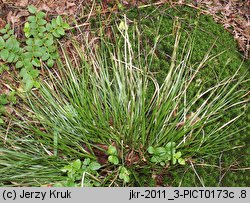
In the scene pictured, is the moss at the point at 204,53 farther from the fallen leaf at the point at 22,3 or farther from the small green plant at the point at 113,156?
the fallen leaf at the point at 22,3

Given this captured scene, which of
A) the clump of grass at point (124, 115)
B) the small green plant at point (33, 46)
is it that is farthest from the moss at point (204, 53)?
the small green plant at point (33, 46)

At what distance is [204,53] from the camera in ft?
9.45

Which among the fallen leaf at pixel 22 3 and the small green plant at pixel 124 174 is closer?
the small green plant at pixel 124 174

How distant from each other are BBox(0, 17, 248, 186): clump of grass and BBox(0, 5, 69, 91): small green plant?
0.37ft

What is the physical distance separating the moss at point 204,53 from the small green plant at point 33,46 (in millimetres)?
612

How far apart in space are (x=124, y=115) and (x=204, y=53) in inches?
31.2

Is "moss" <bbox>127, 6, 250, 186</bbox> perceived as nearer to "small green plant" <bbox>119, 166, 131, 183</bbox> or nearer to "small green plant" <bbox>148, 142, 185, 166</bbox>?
"small green plant" <bbox>148, 142, 185, 166</bbox>

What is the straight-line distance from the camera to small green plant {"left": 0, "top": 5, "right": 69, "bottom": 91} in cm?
276

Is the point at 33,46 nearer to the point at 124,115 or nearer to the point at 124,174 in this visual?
the point at 124,115

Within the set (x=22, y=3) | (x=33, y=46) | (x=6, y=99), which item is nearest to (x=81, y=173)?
(x=6, y=99)

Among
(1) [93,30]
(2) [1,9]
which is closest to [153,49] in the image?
(1) [93,30]

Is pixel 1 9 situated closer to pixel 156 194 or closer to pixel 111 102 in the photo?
pixel 111 102

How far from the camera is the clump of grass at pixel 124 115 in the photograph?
2438 mm

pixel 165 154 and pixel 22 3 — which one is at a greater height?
pixel 22 3
